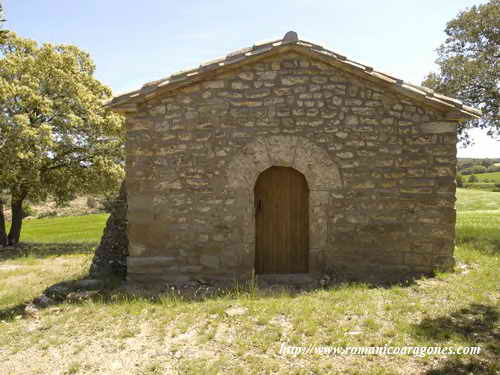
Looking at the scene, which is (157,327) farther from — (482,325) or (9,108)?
(9,108)

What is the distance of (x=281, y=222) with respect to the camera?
22.7 feet

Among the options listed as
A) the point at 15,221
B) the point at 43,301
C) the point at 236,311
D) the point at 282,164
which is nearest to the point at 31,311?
the point at 43,301

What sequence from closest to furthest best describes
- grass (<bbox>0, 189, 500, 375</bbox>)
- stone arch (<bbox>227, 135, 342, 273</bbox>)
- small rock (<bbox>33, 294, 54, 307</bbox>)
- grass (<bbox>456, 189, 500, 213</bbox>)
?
grass (<bbox>0, 189, 500, 375</bbox>), small rock (<bbox>33, 294, 54, 307</bbox>), stone arch (<bbox>227, 135, 342, 273</bbox>), grass (<bbox>456, 189, 500, 213</bbox>)

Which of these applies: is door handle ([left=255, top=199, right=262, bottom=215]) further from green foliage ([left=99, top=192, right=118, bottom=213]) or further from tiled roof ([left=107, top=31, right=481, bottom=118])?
green foliage ([left=99, top=192, right=118, bottom=213])

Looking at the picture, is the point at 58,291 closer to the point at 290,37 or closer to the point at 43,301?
the point at 43,301

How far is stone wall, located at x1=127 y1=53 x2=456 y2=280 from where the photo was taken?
6.56 meters

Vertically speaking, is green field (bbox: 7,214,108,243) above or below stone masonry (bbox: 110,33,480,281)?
below

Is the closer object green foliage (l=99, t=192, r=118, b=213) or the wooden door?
the wooden door

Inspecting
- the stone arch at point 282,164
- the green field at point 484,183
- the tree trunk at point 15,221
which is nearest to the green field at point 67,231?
the tree trunk at point 15,221

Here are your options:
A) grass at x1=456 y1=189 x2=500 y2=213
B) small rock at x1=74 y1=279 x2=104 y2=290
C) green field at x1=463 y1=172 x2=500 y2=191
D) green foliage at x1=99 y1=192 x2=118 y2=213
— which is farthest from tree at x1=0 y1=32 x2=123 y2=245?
green field at x1=463 y1=172 x2=500 y2=191

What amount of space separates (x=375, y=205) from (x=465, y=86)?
8.04 metres

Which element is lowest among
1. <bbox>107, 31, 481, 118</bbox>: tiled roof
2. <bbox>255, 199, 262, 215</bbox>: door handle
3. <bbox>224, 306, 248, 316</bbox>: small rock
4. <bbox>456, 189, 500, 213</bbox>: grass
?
<bbox>224, 306, 248, 316</bbox>: small rock

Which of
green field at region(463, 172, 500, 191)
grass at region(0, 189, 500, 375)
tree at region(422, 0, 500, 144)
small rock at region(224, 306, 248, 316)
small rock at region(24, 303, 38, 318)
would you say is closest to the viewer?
grass at region(0, 189, 500, 375)

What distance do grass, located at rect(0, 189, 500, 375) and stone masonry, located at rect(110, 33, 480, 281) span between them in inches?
35.3
